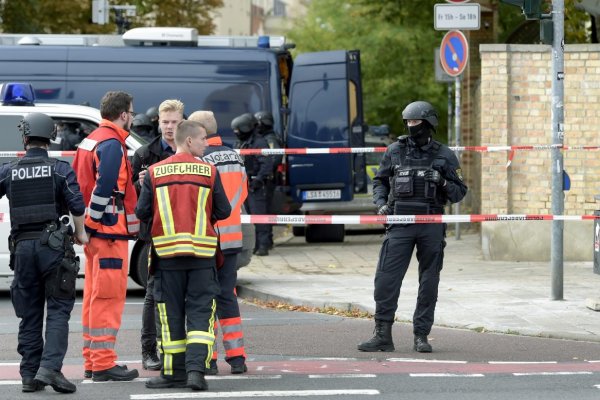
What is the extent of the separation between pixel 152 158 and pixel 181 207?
1156mm

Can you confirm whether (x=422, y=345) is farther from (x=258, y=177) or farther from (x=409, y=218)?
(x=258, y=177)

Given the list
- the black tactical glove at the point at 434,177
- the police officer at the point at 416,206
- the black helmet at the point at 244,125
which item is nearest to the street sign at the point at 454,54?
the black helmet at the point at 244,125

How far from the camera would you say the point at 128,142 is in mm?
13992

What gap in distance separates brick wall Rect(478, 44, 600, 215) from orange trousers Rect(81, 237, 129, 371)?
8819 mm

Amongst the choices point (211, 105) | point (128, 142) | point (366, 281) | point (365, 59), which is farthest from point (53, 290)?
point (365, 59)

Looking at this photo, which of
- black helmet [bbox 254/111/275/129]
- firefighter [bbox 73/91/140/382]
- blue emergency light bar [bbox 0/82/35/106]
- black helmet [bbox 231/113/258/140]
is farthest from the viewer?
black helmet [bbox 254/111/275/129]

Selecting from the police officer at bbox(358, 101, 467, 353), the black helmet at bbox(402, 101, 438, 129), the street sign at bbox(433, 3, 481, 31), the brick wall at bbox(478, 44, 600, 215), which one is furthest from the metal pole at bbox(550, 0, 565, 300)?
the street sign at bbox(433, 3, 481, 31)

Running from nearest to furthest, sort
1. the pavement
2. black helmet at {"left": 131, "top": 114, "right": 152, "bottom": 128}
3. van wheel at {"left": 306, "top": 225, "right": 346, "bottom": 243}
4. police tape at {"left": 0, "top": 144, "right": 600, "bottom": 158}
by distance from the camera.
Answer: the pavement, police tape at {"left": 0, "top": 144, "right": 600, "bottom": 158}, black helmet at {"left": 131, "top": 114, "right": 152, "bottom": 128}, van wheel at {"left": 306, "top": 225, "right": 346, "bottom": 243}

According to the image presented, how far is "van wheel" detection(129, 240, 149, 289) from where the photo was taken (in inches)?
558

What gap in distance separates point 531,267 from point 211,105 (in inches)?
221

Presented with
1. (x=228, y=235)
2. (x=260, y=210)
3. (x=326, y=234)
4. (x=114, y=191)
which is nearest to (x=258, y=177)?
(x=260, y=210)

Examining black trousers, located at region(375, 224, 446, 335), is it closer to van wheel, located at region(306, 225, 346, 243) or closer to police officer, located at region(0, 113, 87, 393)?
police officer, located at region(0, 113, 87, 393)

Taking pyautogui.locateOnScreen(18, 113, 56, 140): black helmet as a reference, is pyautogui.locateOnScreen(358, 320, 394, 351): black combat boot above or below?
below

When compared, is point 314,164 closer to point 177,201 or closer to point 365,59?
point 177,201
